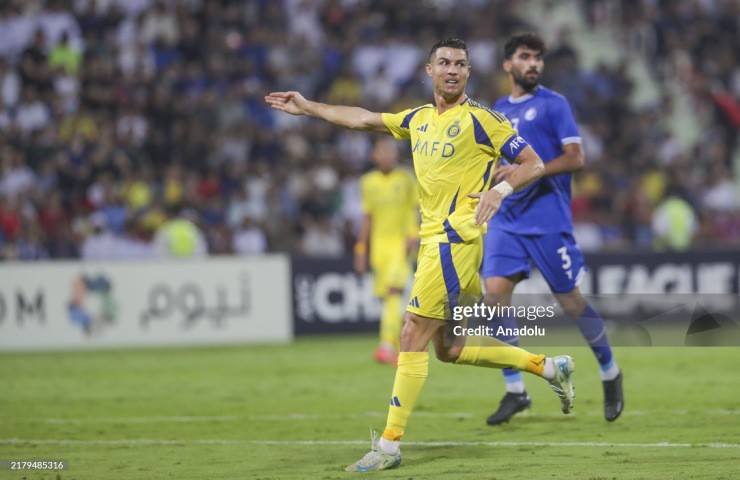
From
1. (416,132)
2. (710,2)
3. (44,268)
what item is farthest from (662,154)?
(416,132)

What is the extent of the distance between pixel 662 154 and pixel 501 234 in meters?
15.3

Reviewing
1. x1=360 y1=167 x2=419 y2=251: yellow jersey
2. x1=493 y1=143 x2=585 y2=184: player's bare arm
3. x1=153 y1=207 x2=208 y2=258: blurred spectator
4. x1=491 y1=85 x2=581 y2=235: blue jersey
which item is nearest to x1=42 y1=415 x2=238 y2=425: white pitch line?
x1=491 y1=85 x2=581 y2=235: blue jersey

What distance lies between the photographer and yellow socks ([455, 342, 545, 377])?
25.6 feet

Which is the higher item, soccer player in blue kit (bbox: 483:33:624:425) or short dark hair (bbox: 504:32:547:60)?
short dark hair (bbox: 504:32:547:60)

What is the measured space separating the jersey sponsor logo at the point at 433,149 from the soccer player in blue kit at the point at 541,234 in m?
1.93

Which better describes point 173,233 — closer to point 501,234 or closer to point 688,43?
point 501,234

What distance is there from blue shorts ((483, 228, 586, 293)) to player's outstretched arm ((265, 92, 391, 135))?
1948 millimetres

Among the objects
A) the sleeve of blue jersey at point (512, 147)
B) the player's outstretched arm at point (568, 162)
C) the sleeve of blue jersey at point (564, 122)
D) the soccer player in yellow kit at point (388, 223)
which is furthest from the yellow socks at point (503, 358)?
the soccer player in yellow kit at point (388, 223)

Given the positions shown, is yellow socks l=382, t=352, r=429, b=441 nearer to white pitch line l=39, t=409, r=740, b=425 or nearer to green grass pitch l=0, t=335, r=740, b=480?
green grass pitch l=0, t=335, r=740, b=480

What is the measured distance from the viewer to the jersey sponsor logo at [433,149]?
7.54m

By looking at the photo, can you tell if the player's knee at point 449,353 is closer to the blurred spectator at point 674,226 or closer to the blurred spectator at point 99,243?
the blurred spectator at point 99,243

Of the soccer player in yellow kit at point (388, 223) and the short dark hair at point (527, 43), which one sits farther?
the soccer player in yellow kit at point (388, 223)

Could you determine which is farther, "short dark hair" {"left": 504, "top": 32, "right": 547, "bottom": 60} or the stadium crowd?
the stadium crowd

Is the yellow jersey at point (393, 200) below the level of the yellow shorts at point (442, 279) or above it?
above
